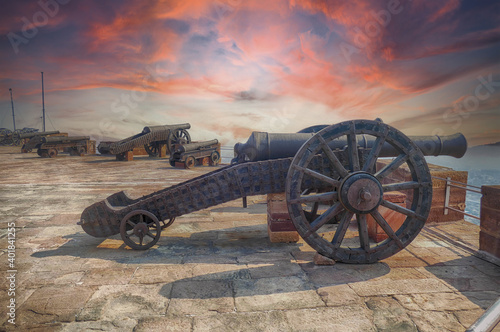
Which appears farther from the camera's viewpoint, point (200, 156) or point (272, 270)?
point (200, 156)

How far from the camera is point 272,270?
368 centimetres

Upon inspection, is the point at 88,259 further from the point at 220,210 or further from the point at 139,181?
the point at 139,181

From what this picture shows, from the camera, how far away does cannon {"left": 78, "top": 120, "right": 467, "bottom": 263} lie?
3760 mm

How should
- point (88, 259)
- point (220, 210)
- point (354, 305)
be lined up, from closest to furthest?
1. point (354, 305)
2. point (88, 259)
3. point (220, 210)

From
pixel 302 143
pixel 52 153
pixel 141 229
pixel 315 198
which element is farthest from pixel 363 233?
pixel 52 153

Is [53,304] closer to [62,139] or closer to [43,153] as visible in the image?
[43,153]

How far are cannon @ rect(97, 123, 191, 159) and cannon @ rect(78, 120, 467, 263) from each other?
13.4m

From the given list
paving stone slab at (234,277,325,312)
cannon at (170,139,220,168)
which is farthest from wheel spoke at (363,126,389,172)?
cannon at (170,139,220,168)

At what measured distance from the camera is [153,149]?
20.5 metres

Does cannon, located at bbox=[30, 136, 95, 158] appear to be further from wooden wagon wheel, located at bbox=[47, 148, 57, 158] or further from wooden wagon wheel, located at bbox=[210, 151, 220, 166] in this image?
wooden wagon wheel, located at bbox=[210, 151, 220, 166]

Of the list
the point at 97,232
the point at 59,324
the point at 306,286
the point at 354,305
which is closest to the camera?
the point at 59,324

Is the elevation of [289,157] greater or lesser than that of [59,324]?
greater

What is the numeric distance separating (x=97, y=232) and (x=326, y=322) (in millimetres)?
3581

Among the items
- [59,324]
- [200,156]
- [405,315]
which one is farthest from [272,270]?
[200,156]
